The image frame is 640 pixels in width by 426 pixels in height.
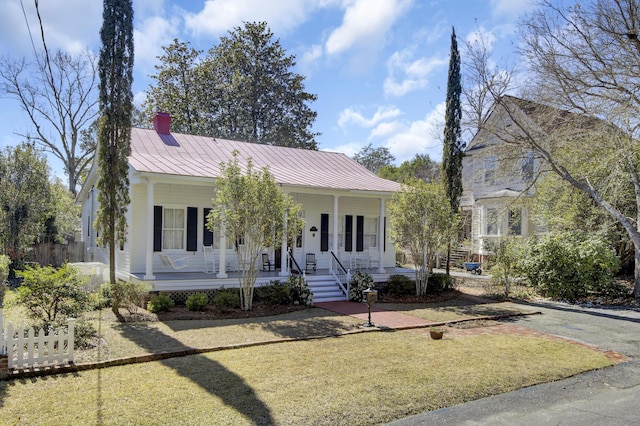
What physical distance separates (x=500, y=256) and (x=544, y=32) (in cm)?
728

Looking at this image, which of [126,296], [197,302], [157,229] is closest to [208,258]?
[157,229]

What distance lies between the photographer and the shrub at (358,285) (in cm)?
1389

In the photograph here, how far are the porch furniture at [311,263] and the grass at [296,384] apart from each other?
24.9 feet

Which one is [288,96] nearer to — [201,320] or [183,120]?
[183,120]

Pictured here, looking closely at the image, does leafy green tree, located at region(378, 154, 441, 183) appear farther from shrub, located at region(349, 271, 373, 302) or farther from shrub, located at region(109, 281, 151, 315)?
shrub, located at region(109, 281, 151, 315)

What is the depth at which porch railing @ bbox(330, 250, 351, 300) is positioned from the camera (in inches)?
560

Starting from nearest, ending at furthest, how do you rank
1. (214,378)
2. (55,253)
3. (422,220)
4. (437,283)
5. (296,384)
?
(296,384)
(214,378)
(422,220)
(437,283)
(55,253)

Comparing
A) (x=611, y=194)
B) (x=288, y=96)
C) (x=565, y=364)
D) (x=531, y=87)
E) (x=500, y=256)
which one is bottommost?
(x=565, y=364)

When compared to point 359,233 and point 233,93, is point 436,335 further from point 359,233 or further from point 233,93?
point 233,93

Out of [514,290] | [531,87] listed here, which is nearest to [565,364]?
[514,290]

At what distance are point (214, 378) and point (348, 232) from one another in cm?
1175

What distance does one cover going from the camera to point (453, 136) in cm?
1761

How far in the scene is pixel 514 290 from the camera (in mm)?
16375

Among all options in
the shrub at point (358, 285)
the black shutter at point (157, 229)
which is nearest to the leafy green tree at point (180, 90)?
the black shutter at point (157, 229)
